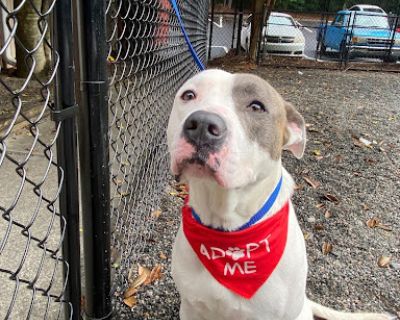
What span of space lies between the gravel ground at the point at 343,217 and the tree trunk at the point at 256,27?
672 cm

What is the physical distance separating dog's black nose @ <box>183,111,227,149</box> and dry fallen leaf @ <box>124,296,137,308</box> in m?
1.46

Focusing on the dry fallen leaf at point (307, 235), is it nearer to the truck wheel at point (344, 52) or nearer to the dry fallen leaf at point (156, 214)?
the dry fallen leaf at point (156, 214)

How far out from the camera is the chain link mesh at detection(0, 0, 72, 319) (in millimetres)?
1431

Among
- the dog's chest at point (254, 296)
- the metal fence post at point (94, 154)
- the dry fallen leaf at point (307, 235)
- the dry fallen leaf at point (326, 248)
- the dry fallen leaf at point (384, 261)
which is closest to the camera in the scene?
the metal fence post at point (94, 154)

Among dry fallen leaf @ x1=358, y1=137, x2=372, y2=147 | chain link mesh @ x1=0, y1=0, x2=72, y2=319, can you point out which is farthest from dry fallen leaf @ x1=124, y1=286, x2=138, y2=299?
dry fallen leaf @ x1=358, y1=137, x2=372, y2=147

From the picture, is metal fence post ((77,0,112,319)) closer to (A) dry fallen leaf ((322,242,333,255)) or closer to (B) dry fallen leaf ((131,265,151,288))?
(B) dry fallen leaf ((131,265,151,288))

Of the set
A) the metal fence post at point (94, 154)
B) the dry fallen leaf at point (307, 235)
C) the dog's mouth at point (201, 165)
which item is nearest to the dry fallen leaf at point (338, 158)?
the dry fallen leaf at point (307, 235)

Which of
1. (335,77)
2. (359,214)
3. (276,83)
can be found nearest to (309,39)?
(335,77)

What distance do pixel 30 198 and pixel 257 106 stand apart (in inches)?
95.9

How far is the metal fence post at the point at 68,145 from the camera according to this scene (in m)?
1.55

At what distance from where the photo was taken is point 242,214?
206 cm

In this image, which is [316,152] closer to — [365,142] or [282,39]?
[365,142]

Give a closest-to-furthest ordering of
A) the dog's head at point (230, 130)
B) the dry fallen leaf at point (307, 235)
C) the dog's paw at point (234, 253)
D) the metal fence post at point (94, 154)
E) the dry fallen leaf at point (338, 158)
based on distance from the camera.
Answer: the dog's head at point (230, 130)
the metal fence post at point (94, 154)
the dog's paw at point (234, 253)
the dry fallen leaf at point (307, 235)
the dry fallen leaf at point (338, 158)

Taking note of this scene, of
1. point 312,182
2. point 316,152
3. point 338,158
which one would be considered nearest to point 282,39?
point 316,152
